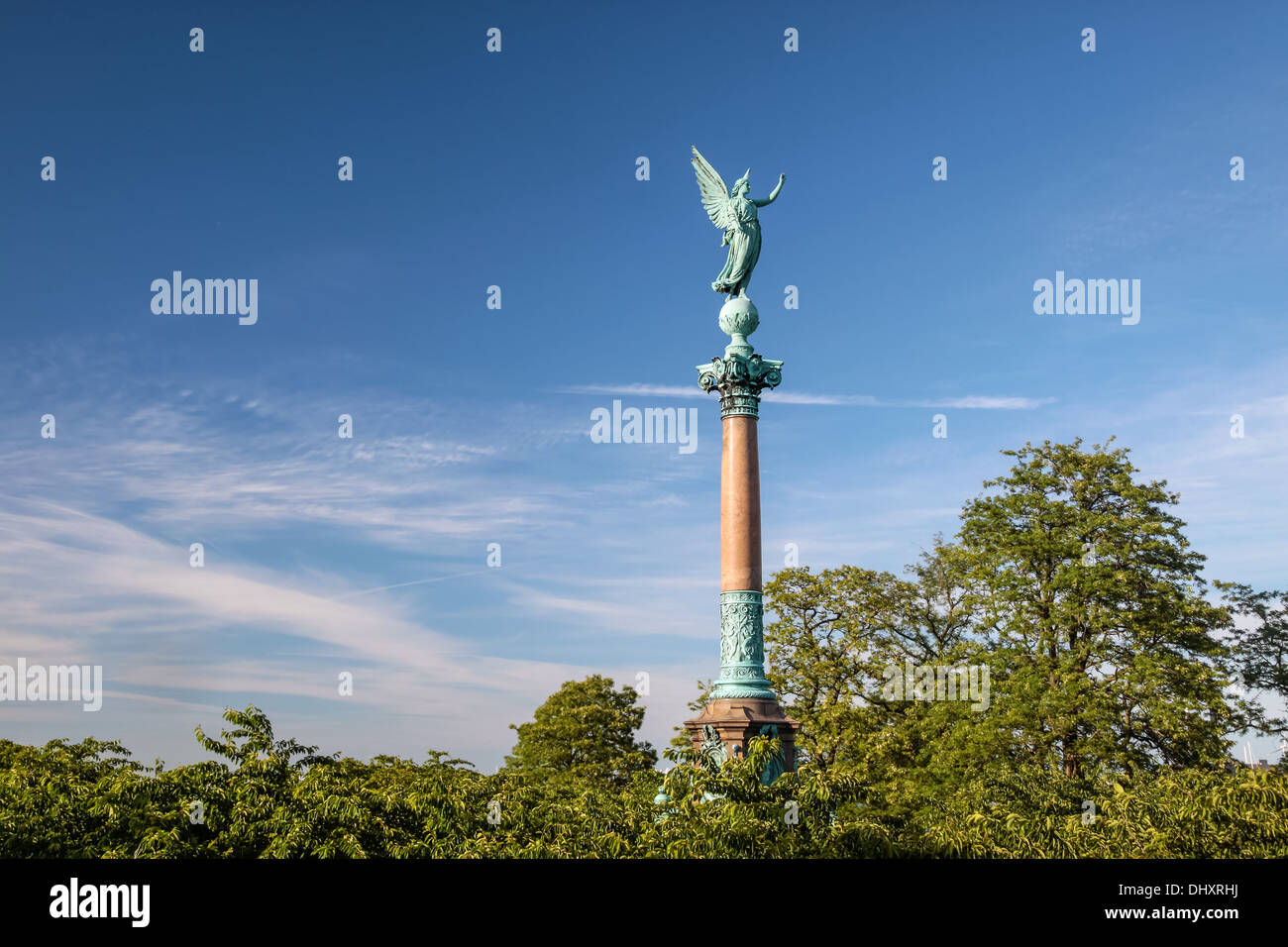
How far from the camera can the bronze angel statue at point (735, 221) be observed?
30656 mm

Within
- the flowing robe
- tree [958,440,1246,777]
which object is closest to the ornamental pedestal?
the flowing robe

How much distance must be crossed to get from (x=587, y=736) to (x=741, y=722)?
26.4 meters

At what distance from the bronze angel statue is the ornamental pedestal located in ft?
7.40

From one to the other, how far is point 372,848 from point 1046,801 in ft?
42.5

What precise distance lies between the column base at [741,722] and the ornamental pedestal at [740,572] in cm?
2

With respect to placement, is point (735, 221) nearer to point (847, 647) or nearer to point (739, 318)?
point (739, 318)

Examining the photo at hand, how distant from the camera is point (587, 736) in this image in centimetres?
5134

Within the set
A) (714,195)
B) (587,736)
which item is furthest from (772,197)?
(587,736)

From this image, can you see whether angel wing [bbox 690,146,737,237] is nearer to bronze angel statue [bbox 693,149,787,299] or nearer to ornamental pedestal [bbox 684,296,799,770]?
bronze angel statue [bbox 693,149,787,299]

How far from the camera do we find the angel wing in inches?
1233
